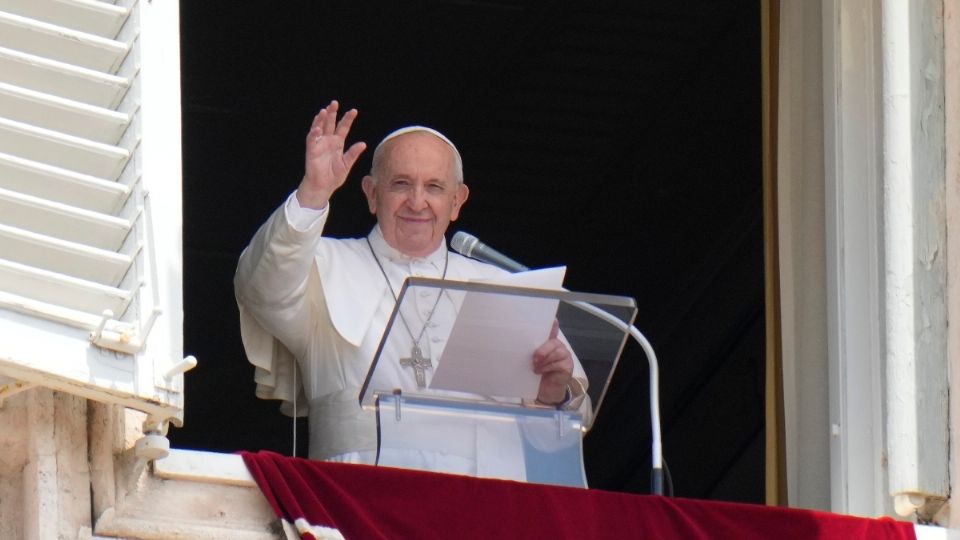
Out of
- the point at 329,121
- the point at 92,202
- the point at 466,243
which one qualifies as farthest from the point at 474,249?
the point at 92,202

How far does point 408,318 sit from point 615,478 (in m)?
4.40

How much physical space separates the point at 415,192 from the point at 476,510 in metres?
1.22

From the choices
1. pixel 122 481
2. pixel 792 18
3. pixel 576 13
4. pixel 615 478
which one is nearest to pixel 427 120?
pixel 576 13

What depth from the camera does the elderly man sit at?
5.07 m

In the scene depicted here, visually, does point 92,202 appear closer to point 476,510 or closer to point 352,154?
point 352,154

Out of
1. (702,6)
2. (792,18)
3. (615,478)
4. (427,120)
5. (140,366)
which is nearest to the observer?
(140,366)

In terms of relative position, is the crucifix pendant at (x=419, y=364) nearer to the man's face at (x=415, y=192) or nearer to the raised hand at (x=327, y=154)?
the raised hand at (x=327, y=154)

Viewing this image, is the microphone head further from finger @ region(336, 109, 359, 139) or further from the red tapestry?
the red tapestry

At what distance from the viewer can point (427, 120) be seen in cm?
832

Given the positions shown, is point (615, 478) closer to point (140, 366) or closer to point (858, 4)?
point (858, 4)

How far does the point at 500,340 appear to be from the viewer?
4.81m

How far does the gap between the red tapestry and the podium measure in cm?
24

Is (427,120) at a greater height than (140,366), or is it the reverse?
(427,120)

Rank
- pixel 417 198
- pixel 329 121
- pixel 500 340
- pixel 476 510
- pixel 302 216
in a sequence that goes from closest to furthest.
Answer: pixel 476 510, pixel 500 340, pixel 329 121, pixel 302 216, pixel 417 198
